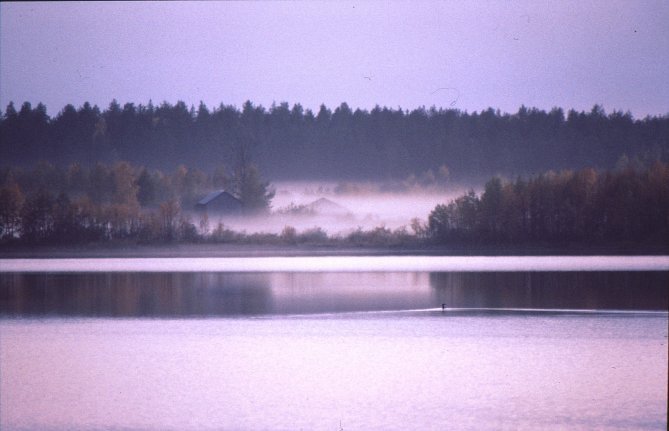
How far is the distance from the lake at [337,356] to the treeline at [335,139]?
3376 centimetres

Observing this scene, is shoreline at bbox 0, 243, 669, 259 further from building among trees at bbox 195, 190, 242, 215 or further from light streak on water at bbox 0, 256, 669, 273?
building among trees at bbox 195, 190, 242, 215

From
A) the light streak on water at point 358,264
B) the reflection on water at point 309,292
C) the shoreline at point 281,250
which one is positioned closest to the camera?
the reflection on water at point 309,292

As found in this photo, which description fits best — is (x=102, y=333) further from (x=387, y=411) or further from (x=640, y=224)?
(x=640, y=224)

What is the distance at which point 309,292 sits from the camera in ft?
76.9

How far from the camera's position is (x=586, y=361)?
12.8 meters

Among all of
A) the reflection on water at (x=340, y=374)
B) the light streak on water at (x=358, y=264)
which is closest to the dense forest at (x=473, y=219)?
the light streak on water at (x=358, y=264)

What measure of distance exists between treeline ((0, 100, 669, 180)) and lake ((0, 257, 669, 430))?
33760 mm

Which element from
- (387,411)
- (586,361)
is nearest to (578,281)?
(586,361)

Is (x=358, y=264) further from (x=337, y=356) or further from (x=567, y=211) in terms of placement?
(x=337, y=356)

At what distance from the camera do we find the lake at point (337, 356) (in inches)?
396

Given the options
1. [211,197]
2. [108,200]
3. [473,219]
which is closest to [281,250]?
[211,197]

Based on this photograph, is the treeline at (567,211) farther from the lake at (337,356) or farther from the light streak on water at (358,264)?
the lake at (337,356)

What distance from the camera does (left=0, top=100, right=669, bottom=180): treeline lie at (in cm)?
5828

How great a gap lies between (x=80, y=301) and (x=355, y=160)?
1965 inches
